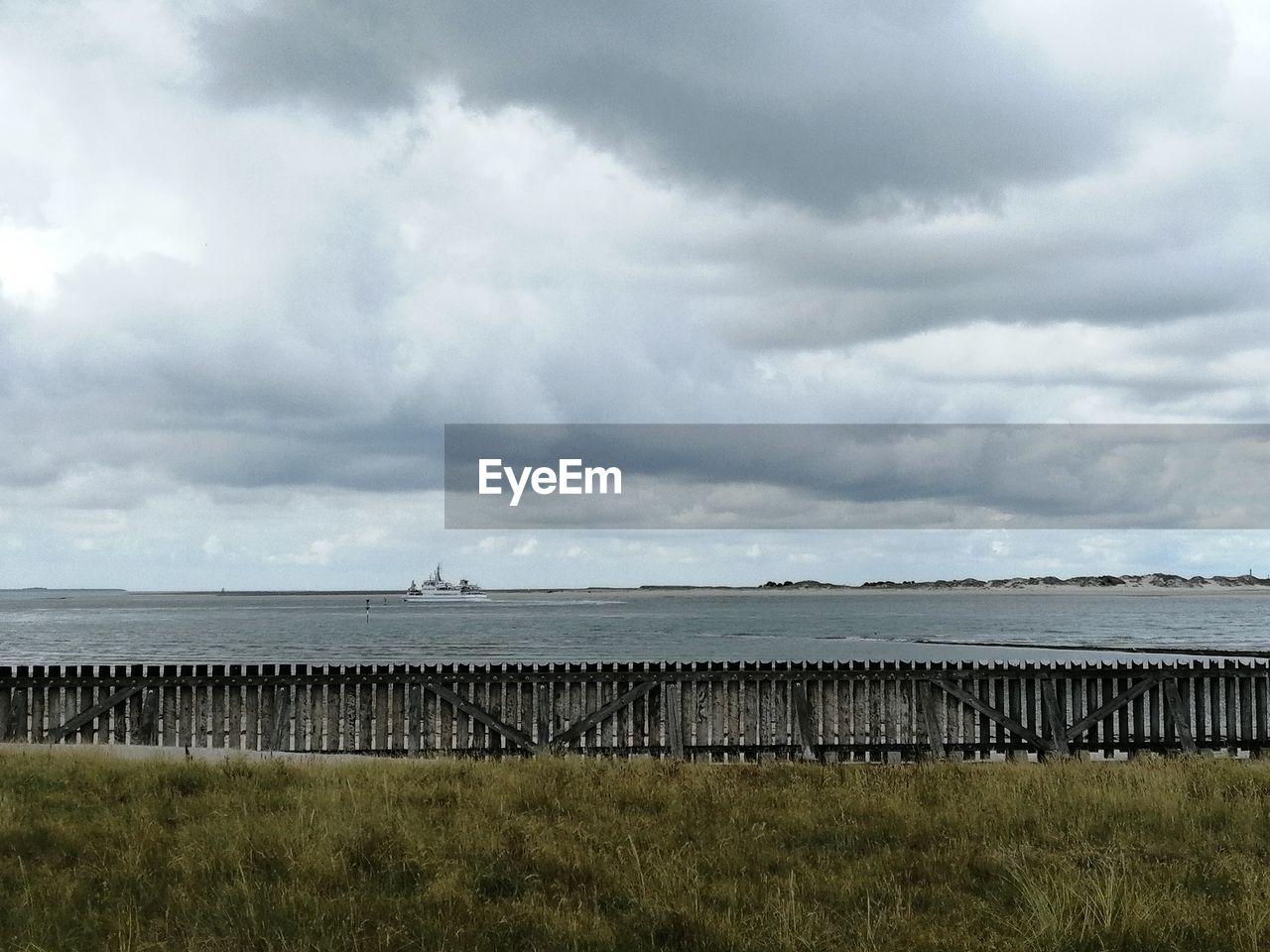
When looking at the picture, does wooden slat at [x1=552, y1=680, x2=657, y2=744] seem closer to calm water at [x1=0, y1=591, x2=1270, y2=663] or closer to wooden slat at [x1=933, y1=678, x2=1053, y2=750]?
wooden slat at [x1=933, y1=678, x2=1053, y2=750]

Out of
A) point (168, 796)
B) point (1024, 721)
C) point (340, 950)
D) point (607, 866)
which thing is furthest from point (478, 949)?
point (1024, 721)

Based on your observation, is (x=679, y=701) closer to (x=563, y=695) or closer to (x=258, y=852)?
(x=563, y=695)

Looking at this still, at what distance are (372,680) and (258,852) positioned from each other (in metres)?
7.82

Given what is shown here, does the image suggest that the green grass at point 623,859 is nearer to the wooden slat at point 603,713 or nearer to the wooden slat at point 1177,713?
the wooden slat at point 603,713

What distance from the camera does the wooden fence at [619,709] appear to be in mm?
15297

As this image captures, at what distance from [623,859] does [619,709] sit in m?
8.01

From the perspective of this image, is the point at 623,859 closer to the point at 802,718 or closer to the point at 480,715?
the point at 480,715

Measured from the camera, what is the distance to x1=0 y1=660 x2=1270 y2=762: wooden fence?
50.2 feet

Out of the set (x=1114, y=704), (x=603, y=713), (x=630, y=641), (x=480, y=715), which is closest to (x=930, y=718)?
(x=1114, y=704)

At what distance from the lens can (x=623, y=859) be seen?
7.54 metres

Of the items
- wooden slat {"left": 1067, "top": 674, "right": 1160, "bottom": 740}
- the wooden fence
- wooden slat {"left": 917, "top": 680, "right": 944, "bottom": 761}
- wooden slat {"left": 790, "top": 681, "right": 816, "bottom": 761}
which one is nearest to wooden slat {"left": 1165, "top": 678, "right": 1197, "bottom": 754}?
the wooden fence

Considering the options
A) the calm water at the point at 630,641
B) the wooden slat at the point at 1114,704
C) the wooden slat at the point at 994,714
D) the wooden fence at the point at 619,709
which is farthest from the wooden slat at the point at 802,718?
the calm water at the point at 630,641

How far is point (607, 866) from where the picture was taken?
24.3 ft

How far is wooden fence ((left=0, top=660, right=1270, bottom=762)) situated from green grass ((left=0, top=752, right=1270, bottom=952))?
3777 millimetres
